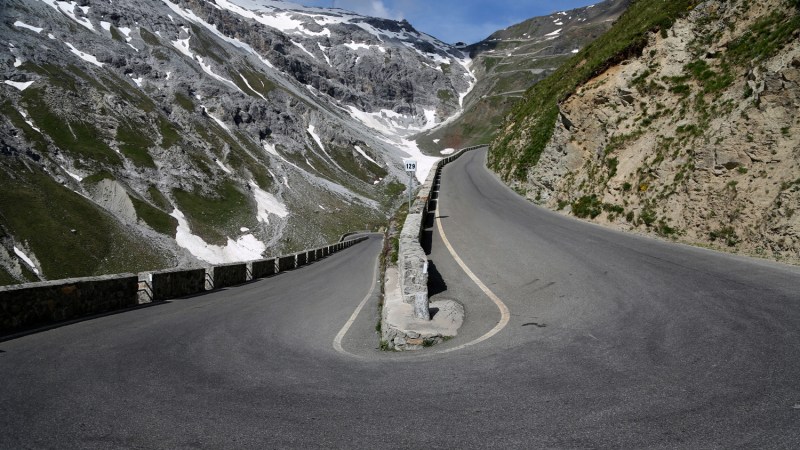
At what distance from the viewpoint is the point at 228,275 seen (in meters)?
20.0

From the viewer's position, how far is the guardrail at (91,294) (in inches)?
356

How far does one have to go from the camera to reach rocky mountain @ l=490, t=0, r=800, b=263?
13.6m

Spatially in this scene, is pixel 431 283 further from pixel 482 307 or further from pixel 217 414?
pixel 217 414

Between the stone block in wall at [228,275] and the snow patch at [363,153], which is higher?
the snow patch at [363,153]

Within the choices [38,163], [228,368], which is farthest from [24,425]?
[38,163]

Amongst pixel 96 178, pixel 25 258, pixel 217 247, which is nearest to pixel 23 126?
pixel 96 178

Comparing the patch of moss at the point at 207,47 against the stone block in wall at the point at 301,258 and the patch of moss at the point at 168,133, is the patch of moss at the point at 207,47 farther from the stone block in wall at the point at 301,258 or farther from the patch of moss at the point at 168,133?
the stone block in wall at the point at 301,258

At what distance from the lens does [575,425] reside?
4176 millimetres

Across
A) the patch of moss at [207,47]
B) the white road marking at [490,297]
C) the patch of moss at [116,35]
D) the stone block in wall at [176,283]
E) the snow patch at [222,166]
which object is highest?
the patch of moss at [207,47]

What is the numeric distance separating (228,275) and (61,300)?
31.9 feet

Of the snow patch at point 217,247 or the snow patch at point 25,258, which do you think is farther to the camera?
the snow patch at point 217,247

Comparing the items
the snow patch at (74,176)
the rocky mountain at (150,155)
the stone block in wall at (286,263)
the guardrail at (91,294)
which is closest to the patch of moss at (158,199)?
the rocky mountain at (150,155)

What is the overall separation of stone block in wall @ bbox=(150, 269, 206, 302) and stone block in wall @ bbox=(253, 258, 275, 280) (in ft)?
20.5

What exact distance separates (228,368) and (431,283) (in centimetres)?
678
